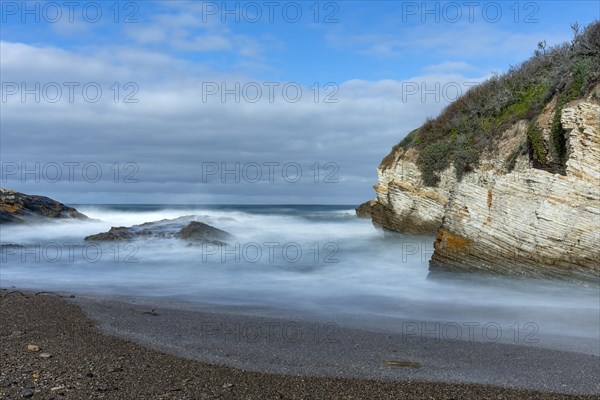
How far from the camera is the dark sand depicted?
253 inches

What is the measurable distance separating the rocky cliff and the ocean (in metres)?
0.59

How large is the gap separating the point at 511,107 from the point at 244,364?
549 inches

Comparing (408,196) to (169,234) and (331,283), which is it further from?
(169,234)

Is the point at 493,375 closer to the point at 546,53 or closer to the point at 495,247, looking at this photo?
the point at 495,247

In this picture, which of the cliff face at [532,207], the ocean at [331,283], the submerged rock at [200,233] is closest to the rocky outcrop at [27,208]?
the ocean at [331,283]

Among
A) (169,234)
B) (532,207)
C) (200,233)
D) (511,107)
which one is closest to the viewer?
(532,207)

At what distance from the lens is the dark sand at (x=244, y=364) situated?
6.43 m

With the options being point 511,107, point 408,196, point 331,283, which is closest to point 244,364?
point 331,283

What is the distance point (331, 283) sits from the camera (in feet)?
53.5

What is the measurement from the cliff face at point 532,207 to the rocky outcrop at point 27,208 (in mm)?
29715

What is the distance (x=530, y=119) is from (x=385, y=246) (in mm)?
9264

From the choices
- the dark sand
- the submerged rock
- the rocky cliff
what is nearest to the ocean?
the rocky cliff

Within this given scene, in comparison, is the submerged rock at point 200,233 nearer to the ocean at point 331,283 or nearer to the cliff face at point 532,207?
the ocean at point 331,283

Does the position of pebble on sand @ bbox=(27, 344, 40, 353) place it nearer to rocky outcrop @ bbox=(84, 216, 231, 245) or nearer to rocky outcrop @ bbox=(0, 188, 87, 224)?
rocky outcrop @ bbox=(84, 216, 231, 245)
